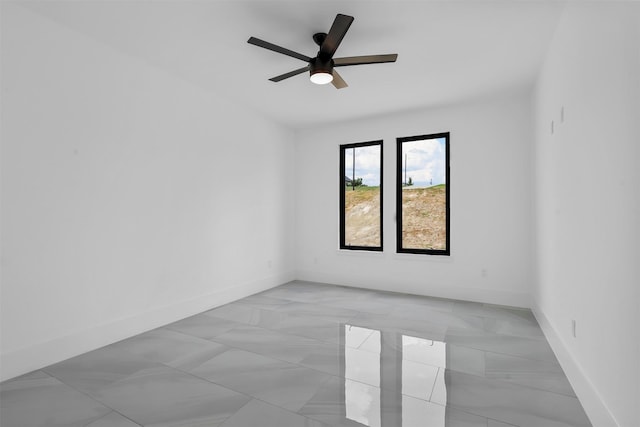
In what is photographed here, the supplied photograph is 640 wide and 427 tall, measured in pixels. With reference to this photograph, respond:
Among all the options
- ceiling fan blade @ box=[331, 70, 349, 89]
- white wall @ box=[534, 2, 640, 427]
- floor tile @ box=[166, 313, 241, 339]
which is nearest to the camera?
white wall @ box=[534, 2, 640, 427]

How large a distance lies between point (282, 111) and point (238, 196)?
1373 mm

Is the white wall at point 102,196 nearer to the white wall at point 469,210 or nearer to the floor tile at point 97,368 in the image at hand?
the floor tile at point 97,368

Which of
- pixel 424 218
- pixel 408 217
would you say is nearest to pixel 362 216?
pixel 408 217

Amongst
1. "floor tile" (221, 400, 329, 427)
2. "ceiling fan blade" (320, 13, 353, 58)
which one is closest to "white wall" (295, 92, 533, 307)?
"ceiling fan blade" (320, 13, 353, 58)

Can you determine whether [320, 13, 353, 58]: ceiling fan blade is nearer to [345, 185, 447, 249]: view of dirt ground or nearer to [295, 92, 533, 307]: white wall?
[295, 92, 533, 307]: white wall

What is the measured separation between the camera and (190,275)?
3.67m

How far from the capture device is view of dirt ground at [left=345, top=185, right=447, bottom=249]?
15.2ft

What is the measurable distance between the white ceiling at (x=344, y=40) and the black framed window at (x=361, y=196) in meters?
1.32

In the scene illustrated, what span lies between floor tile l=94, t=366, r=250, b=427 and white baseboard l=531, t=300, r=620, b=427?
195 centimetres

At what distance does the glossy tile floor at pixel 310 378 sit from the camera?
1.82m

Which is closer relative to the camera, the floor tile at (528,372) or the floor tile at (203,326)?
the floor tile at (528,372)

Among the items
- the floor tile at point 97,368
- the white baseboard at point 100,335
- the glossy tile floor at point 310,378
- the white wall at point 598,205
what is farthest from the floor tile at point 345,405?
the white baseboard at point 100,335

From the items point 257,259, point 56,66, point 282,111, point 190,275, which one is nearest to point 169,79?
point 56,66

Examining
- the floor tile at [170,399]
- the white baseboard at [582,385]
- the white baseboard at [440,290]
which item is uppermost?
the white baseboard at [440,290]
